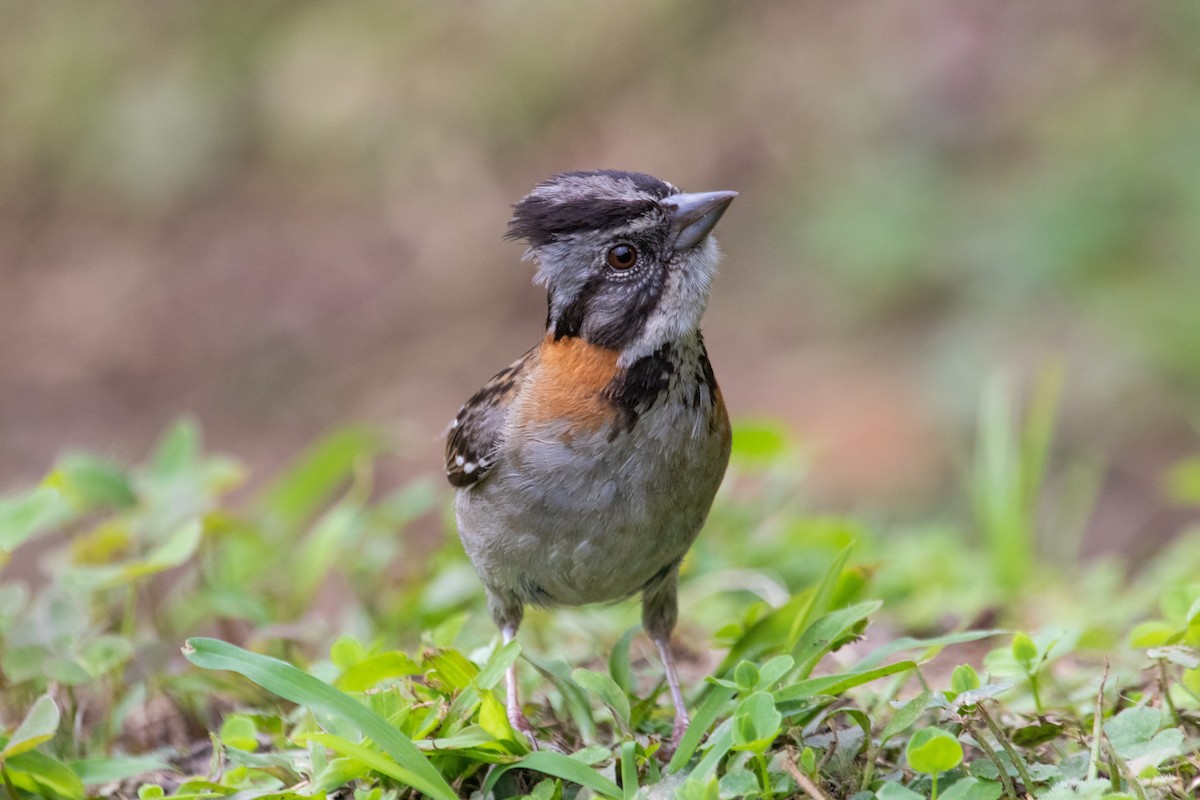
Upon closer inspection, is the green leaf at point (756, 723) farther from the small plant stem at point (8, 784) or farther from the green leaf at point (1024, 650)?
the small plant stem at point (8, 784)

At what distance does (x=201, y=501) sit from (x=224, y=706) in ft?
2.71

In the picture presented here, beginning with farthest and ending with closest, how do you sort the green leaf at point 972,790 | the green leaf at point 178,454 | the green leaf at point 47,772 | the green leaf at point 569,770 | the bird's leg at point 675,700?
the green leaf at point 178,454 < the bird's leg at point 675,700 < the green leaf at point 47,772 < the green leaf at point 569,770 < the green leaf at point 972,790

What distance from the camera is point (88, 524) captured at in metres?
6.48

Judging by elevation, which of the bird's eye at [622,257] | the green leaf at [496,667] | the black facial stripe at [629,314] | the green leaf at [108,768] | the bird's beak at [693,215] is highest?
the bird's beak at [693,215]

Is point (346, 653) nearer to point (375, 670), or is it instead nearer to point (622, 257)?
point (375, 670)

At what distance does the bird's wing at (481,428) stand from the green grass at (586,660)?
562 mm

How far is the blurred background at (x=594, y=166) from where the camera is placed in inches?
367

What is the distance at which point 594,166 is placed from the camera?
37.6ft

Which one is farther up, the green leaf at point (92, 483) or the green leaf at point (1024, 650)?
the green leaf at point (92, 483)

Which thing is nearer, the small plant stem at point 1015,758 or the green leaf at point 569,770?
the small plant stem at point 1015,758

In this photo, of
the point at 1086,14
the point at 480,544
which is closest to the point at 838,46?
the point at 1086,14

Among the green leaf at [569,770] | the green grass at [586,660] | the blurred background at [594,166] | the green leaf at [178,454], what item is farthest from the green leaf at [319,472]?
the blurred background at [594,166]

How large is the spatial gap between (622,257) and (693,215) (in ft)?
0.82

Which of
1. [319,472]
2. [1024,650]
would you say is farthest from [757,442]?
[1024,650]
